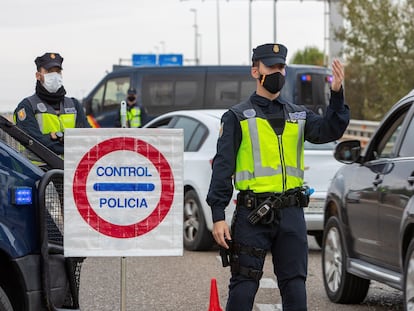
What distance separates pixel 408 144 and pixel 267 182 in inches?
83.9

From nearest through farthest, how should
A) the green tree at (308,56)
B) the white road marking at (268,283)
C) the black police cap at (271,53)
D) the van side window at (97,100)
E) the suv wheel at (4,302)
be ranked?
1. the suv wheel at (4,302)
2. the black police cap at (271,53)
3. the white road marking at (268,283)
4. the van side window at (97,100)
5. the green tree at (308,56)

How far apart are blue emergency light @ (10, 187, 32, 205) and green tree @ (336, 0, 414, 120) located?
44055 mm

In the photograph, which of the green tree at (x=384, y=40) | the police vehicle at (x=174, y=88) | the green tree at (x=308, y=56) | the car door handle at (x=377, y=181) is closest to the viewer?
the car door handle at (x=377, y=181)

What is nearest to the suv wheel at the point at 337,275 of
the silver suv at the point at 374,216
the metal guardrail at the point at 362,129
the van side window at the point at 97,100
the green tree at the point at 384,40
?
the silver suv at the point at 374,216

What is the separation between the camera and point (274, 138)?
6.64 m

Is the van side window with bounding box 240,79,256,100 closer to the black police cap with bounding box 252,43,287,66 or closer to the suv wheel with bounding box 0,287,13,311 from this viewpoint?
the black police cap with bounding box 252,43,287,66

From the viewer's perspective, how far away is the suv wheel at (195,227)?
13.6 metres

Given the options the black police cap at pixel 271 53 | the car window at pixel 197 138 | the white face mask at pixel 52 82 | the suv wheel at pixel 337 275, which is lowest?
the suv wheel at pixel 337 275

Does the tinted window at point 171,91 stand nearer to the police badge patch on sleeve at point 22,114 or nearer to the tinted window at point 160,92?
the tinted window at point 160,92

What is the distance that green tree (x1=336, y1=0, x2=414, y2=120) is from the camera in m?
50.0

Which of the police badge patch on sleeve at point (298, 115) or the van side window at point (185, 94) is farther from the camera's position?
the van side window at point (185, 94)

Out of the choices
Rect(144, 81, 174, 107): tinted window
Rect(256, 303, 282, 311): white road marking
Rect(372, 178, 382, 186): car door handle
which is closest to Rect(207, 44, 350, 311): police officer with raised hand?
Rect(372, 178, 382, 186): car door handle

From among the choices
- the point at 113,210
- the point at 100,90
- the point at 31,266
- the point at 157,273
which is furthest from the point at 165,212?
the point at 100,90

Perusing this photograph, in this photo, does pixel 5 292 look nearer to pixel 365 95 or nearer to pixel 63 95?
pixel 63 95
